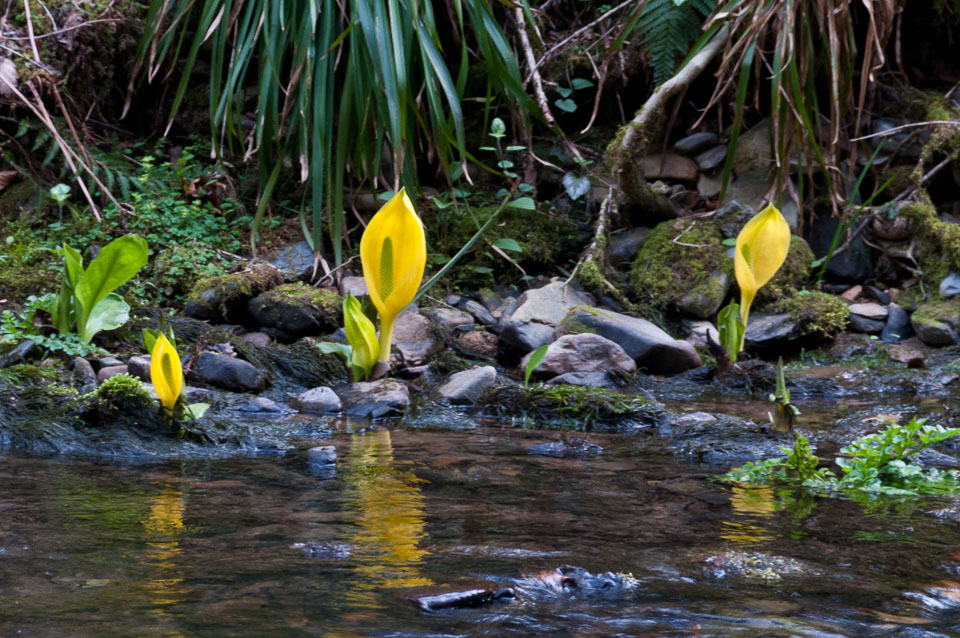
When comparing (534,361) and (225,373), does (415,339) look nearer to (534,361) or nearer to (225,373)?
(534,361)

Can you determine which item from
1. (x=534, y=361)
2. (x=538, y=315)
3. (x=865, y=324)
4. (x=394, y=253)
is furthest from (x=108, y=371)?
(x=865, y=324)

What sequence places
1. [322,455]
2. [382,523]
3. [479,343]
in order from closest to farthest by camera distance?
[382,523], [322,455], [479,343]

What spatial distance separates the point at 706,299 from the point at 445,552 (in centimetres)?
308

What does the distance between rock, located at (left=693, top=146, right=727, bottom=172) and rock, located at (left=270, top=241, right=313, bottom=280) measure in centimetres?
238

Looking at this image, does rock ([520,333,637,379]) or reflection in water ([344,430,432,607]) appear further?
rock ([520,333,637,379])

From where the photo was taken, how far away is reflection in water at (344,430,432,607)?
1.21 m

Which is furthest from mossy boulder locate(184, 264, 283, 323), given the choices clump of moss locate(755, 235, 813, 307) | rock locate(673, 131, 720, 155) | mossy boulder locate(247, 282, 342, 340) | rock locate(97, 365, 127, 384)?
rock locate(673, 131, 720, 155)

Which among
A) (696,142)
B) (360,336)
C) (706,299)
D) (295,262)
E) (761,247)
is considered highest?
→ (696,142)

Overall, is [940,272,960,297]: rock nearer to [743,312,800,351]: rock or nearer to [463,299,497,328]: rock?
[743,312,800,351]: rock

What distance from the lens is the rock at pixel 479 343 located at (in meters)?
3.73

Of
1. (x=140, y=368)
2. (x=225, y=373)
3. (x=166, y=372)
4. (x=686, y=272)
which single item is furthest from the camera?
(x=686, y=272)

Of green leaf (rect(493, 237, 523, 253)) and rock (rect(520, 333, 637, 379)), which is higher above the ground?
green leaf (rect(493, 237, 523, 253))

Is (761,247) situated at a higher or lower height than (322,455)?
higher

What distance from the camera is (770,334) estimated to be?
3947mm
